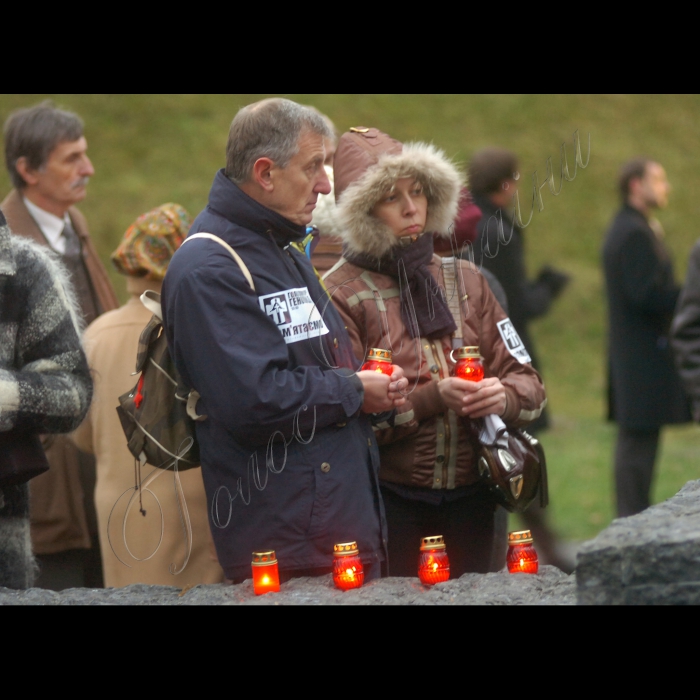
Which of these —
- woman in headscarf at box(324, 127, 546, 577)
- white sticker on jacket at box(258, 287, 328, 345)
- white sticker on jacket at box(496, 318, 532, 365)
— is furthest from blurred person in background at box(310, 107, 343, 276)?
white sticker on jacket at box(258, 287, 328, 345)

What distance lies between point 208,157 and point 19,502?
7534mm

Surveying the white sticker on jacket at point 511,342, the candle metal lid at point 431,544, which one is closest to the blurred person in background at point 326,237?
the white sticker on jacket at point 511,342

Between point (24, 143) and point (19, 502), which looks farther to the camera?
point (24, 143)

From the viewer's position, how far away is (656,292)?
5688 mm

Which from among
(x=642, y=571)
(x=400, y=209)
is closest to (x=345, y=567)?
(x=642, y=571)

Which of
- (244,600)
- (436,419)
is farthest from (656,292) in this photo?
(244,600)

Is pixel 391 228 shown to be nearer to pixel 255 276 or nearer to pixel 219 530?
pixel 255 276

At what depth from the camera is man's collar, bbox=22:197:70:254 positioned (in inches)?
174

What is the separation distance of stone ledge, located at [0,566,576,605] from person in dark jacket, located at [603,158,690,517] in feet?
9.03

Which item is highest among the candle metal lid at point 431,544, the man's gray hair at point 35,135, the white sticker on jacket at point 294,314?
the man's gray hair at point 35,135

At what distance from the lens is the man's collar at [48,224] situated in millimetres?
4410

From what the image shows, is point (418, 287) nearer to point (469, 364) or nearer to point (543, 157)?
point (469, 364)

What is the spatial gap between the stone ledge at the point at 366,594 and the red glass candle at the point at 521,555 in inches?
1.5

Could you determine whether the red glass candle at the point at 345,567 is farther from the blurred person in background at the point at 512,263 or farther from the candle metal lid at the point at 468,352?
the blurred person in background at the point at 512,263
